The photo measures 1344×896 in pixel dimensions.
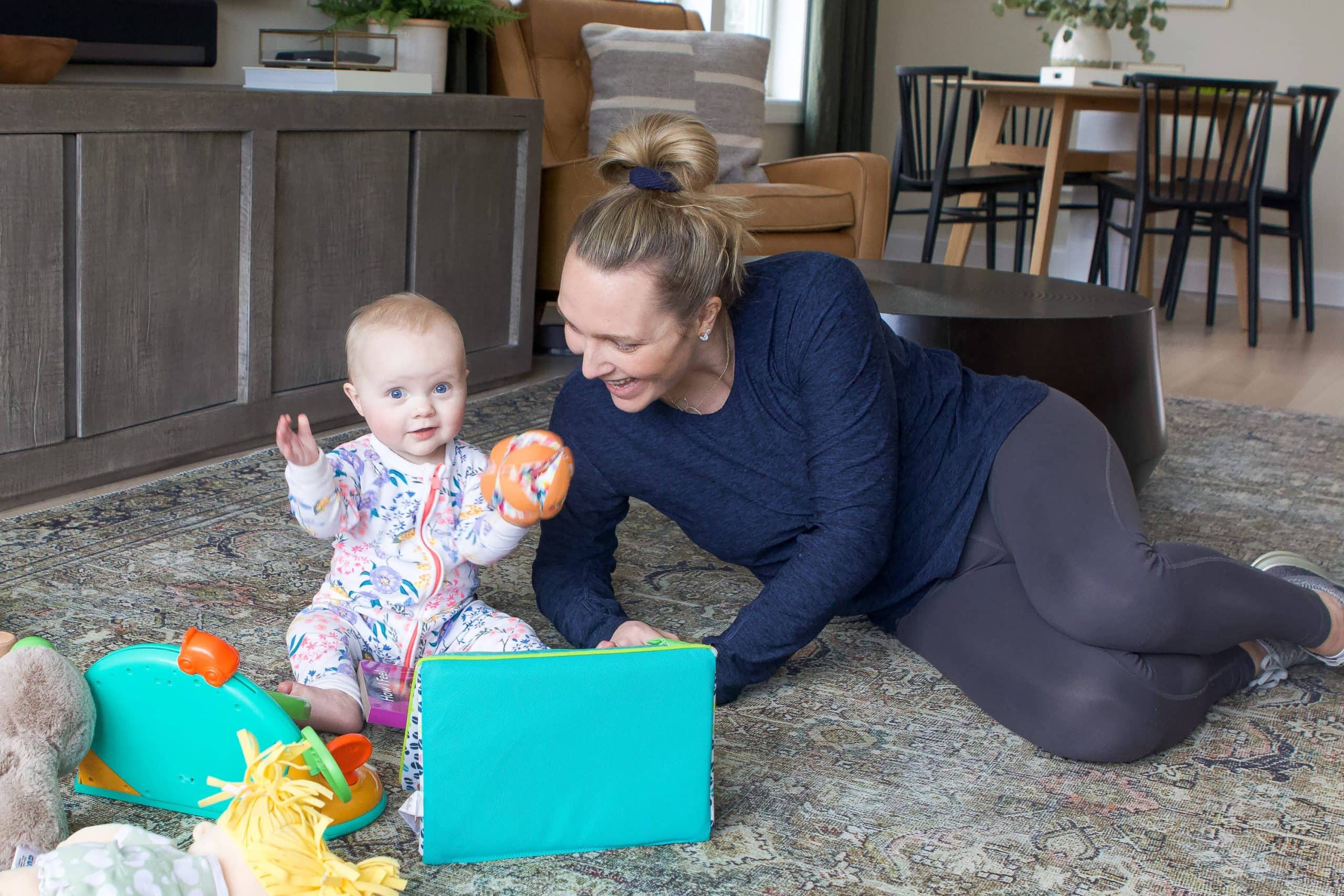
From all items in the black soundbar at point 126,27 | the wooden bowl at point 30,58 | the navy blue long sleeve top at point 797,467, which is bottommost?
the navy blue long sleeve top at point 797,467

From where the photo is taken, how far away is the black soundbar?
7.50 feet

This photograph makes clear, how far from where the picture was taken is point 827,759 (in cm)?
134

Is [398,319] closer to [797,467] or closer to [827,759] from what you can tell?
[797,467]

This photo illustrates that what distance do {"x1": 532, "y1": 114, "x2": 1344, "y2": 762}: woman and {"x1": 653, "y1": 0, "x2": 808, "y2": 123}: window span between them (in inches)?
154

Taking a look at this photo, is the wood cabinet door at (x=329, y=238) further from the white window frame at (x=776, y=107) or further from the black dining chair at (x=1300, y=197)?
the black dining chair at (x=1300, y=197)

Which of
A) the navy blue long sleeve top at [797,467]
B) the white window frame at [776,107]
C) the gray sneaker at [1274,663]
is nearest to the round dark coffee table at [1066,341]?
the navy blue long sleeve top at [797,467]

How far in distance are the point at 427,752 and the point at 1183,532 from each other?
5.10 ft

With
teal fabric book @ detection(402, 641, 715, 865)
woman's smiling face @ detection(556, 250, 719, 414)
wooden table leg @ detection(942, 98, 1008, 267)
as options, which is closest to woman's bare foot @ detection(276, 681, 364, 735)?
teal fabric book @ detection(402, 641, 715, 865)

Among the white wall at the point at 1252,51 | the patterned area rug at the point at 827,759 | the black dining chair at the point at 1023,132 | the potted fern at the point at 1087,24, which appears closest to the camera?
the patterned area rug at the point at 827,759

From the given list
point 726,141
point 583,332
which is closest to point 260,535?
point 583,332

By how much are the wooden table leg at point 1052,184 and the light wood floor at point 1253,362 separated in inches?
19.3

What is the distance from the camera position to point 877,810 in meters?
1.24

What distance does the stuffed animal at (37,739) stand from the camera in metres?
1.00

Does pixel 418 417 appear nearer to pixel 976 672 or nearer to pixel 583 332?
pixel 583 332
